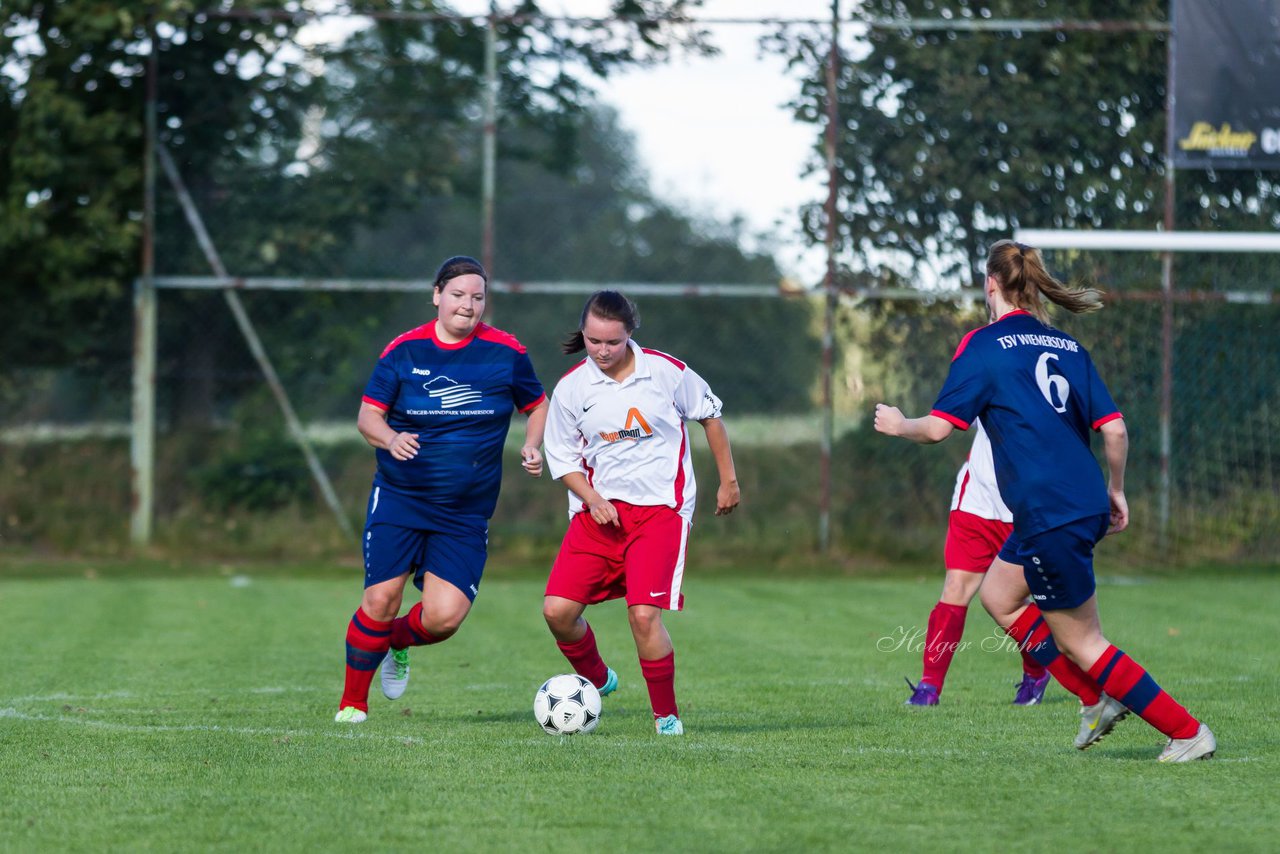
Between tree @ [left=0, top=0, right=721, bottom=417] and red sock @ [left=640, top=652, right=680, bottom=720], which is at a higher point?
tree @ [left=0, top=0, right=721, bottom=417]

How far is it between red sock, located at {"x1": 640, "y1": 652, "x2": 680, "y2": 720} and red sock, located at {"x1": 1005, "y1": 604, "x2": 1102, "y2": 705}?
56.0 inches

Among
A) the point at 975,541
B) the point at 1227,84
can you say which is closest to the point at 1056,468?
the point at 975,541

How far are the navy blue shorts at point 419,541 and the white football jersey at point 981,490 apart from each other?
227 centimetres

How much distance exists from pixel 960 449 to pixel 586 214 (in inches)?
170

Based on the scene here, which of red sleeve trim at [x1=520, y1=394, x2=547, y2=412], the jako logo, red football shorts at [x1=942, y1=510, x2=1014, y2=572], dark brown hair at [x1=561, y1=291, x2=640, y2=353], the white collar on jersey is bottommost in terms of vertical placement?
red football shorts at [x1=942, y1=510, x2=1014, y2=572]

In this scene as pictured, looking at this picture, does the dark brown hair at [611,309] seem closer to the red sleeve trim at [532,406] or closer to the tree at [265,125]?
the red sleeve trim at [532,406]

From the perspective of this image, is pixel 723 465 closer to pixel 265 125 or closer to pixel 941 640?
pixel 941 640

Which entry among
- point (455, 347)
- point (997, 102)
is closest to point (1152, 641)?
point (455, 347)

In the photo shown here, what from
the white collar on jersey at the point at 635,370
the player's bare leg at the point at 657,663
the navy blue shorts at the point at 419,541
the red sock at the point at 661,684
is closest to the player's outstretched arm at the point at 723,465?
the white collar on jersey at the point at 635,370

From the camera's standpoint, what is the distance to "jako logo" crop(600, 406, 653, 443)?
21.3 ft

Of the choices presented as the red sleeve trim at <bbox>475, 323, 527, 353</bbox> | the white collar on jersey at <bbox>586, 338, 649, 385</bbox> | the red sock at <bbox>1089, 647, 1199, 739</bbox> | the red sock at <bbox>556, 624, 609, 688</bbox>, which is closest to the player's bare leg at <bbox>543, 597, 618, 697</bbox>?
the red sock at <bbox>556, 624, 609, 688</bbox>

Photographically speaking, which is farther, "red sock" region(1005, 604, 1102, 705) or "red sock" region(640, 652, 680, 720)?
"red sock" region(640, 652, 680, 720)

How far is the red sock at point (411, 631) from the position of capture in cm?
695

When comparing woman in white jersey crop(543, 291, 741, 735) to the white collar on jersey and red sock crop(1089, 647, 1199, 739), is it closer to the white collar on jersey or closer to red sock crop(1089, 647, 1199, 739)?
the white collar on jersey
